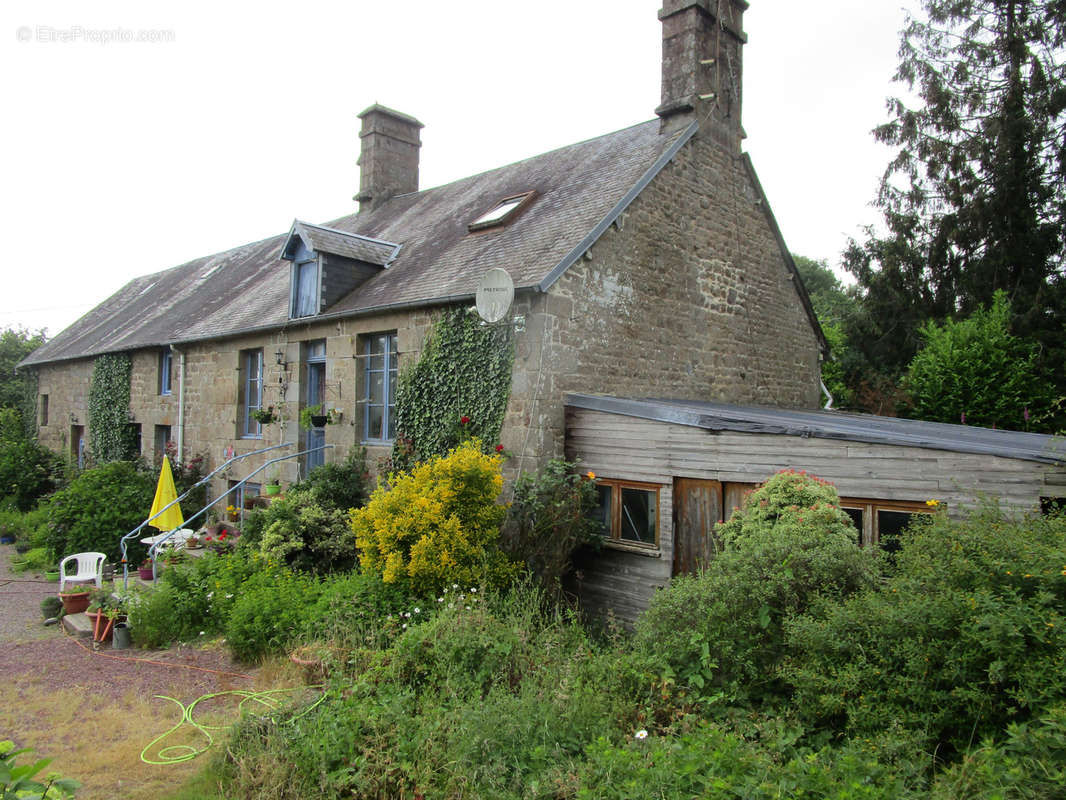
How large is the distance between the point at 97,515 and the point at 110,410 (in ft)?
20.5

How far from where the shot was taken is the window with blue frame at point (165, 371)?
54.5 feet

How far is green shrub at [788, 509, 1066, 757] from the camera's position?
3568 millimetres

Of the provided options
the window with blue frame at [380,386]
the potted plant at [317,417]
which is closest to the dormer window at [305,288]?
the window with blue frame at [380,386]

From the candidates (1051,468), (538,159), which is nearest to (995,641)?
(1051,468)

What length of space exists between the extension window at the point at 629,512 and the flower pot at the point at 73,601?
682 cm

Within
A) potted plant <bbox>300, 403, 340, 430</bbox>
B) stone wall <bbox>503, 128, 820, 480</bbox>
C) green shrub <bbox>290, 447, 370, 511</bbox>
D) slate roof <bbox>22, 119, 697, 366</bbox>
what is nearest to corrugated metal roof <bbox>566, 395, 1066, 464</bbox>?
stone wall <bbox>503, 128, 820, 480</bbox>

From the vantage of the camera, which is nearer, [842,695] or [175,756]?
[842,695]

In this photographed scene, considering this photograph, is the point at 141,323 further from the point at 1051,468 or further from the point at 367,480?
the point at 1051,468

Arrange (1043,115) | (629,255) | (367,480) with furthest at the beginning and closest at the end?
(1043,115) → (367,480) → (629,255)

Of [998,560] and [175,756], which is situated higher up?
[998,560]

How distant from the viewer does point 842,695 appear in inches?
157

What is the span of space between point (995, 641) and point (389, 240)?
12.9m

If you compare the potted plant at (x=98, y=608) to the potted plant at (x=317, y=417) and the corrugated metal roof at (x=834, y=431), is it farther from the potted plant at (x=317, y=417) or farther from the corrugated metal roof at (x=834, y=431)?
the corrugated metal roof at (x=834, y=431)

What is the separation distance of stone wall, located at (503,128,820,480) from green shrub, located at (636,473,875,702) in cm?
390
